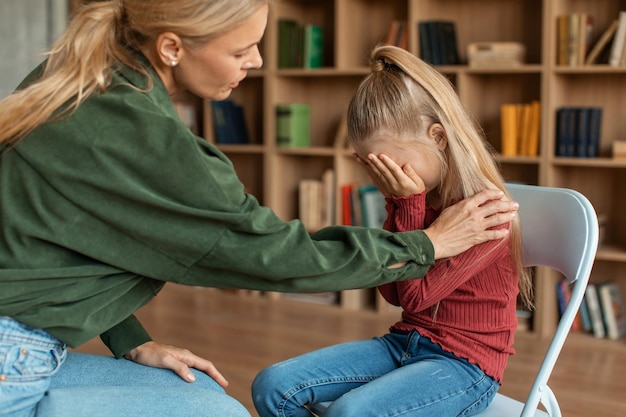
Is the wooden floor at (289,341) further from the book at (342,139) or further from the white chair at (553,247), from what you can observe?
the white chair at (553,247)

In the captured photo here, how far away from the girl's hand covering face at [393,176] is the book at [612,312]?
2.32 meters

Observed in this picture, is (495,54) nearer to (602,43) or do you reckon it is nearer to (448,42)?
(448,42)

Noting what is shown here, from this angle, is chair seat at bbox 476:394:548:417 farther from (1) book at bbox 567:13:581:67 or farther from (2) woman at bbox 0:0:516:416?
(1) book at bbox 567:13:581:67

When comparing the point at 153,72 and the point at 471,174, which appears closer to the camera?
the point at 153,72

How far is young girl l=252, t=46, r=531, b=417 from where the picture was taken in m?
1.57

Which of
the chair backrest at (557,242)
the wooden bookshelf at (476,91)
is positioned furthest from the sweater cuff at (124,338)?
the wooden bookshelf at (476,91)

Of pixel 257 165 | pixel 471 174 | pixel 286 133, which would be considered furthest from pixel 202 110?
pixel 471 174

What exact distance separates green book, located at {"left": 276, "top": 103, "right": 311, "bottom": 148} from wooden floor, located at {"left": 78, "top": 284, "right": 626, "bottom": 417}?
0.84 metres

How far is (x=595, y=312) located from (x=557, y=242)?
2204mm

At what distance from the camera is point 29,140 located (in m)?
1.29

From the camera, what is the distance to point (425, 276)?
1.56 metres

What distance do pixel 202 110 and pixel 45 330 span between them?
369cm

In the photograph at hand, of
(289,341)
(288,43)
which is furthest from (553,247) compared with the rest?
(288,43)

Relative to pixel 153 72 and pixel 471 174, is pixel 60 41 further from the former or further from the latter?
pixel 471 174
